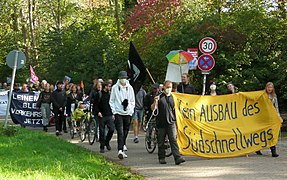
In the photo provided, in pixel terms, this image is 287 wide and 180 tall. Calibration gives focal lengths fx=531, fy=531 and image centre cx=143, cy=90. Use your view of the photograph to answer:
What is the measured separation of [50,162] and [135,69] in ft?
12.8

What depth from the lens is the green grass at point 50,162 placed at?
8.90 m

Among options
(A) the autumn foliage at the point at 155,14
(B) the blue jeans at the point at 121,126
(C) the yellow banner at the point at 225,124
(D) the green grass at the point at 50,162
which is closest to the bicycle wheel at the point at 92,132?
(D) the green grass at the point at 50,162

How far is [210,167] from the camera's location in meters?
10.6

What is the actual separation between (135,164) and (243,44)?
1144cm

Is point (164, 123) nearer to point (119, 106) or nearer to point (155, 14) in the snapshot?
point (119, 106)

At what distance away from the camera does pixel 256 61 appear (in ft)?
67.8

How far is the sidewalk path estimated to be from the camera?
31.8ft

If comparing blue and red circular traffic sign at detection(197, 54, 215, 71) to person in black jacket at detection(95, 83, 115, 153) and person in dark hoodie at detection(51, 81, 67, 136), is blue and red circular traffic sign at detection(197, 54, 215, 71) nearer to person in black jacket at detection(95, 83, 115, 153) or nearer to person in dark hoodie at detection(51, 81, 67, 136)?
person in black jacket at detection(95, 83, 115, 153)

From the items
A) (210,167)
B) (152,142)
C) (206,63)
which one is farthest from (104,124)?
(206,63)

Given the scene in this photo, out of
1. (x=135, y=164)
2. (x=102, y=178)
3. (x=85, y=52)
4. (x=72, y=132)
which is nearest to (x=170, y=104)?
(x=135, y=164)

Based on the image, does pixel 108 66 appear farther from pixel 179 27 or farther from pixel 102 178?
pixel 102 178

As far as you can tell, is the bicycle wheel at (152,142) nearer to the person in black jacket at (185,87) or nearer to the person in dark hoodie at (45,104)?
the person in black jacket at (185,87)

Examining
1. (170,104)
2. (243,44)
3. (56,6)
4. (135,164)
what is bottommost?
(135,164)

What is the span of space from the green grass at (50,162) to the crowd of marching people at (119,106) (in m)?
0.97
